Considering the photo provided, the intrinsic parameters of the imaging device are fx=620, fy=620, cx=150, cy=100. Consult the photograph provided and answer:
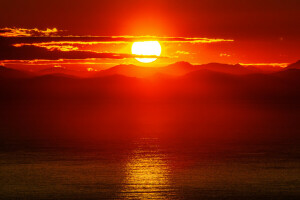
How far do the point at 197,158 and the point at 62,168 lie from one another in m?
16.3

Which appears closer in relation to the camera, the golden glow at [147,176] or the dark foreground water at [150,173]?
the golden glow at [147,176]

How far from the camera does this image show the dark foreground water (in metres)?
46.8

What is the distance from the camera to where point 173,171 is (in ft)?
186

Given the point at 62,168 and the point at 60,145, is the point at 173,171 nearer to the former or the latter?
the point at 62,168

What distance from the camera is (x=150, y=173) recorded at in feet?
181

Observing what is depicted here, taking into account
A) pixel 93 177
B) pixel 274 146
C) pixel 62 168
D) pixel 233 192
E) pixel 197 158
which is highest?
pixel 274 146

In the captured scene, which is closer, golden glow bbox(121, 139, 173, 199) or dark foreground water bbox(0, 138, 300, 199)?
golden glow bbox(121, 139, 173, 199)

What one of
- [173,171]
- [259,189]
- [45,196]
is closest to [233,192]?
[259,189]

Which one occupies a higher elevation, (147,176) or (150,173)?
(150,173)

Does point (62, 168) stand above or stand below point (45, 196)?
above

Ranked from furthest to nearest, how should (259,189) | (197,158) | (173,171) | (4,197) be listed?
(197,158)
(173,171)
(259,189)
(4,197)

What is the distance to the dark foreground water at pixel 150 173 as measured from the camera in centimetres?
4681

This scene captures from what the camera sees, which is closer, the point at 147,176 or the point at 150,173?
the point at 147,176

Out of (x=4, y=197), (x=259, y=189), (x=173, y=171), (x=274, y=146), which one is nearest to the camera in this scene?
(x=4, y=197)
